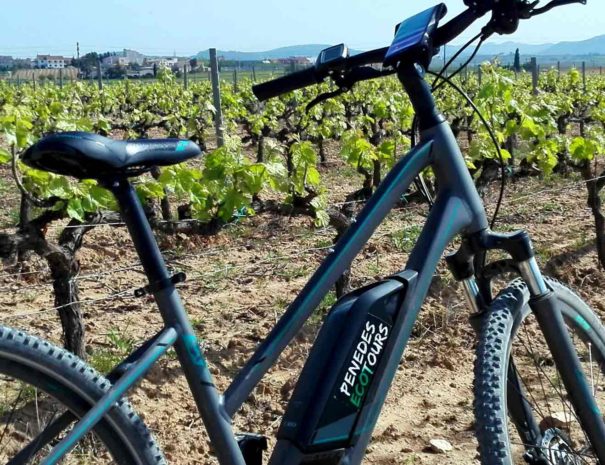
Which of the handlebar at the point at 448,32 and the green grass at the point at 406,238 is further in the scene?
the green grass at the point at 406,238

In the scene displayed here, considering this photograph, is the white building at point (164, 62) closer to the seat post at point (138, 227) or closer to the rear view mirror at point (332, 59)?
the rear view mirror at point (332, 59)

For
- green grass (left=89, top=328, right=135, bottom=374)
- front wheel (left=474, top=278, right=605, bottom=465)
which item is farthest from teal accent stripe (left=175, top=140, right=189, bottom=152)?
green grass (left=89, top=328, right=135, bottom=374)

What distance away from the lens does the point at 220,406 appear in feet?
6.31

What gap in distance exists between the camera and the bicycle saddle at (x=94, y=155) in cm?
171

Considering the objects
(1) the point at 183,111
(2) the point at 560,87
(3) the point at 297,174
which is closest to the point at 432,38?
(3) the point at 297,174

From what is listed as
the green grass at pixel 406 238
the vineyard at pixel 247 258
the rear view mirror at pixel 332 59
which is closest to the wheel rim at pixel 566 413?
the vineyard at pixel 247 258

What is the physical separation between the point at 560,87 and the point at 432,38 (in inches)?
741

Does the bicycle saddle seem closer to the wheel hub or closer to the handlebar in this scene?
the handlebar

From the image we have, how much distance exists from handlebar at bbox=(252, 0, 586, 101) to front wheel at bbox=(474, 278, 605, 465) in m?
0.66

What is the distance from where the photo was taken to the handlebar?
1972mm

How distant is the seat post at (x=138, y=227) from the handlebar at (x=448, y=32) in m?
0.45

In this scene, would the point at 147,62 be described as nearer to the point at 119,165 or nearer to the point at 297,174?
the point at 297,174

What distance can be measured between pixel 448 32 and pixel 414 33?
91 millimetres


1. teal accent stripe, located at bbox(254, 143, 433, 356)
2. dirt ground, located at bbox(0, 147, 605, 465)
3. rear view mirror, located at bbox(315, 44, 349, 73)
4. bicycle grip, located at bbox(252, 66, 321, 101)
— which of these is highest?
rear view mirror, located at bbox(315, 44, 349, 73)
